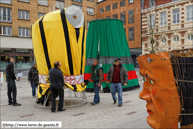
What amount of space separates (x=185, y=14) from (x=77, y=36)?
2241 cm

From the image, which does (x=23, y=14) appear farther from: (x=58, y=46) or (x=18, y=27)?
(x=58, y=46)

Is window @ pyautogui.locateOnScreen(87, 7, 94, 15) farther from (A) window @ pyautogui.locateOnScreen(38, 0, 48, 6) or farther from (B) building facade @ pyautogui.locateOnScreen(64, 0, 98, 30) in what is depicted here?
(A) window @ pyautogui.locateOnScreen(38, 0, 48, 6)

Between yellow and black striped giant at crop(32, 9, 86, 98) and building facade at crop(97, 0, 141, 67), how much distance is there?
82.9ft

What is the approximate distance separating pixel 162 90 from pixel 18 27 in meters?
30.9

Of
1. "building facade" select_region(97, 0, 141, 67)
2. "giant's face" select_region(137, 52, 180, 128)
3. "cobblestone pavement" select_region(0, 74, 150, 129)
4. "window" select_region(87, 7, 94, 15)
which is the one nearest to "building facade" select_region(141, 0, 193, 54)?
"building facade" select_region(97, 0, 141, 67)

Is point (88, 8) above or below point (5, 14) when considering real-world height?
above

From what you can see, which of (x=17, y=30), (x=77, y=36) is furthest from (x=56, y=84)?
(x=17, y=30)

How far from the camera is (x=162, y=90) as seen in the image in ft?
11.0

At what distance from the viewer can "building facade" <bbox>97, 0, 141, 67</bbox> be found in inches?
1324

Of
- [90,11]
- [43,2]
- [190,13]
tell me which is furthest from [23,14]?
[190,13]

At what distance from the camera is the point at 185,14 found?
82.8 feet

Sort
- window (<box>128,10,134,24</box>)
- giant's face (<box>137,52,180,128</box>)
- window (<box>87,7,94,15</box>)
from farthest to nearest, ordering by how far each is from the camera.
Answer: window (<box>87,7,94,15</box>)
window (<box>128,10,134,24</box>)
giant's face (<box>137,52,180,128</box>)

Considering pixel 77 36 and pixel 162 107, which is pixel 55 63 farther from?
pixel 162 107

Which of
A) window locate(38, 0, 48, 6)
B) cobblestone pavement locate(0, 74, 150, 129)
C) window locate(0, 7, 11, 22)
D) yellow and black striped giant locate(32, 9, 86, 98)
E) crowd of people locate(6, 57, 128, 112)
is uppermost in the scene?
window locate(38, 0, 48, 6)
